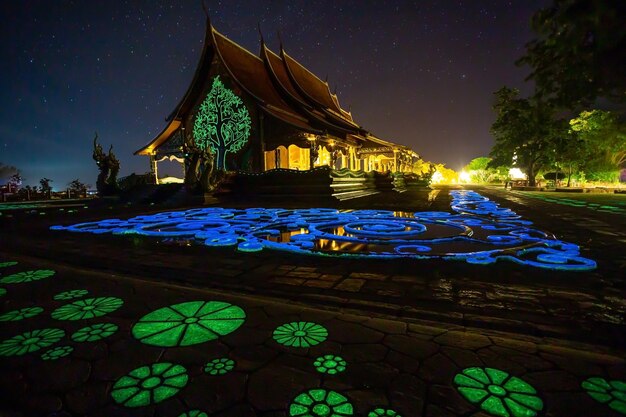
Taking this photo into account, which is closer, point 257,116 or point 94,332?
point 94,332

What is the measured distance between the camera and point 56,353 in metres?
1.81

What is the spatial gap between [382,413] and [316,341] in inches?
26.0

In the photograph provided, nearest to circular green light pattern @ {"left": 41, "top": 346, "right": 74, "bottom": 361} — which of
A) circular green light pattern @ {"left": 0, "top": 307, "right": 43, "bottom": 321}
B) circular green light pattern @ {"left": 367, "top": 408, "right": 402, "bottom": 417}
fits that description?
circular green light pattern @ {"left": 0, "top": 307, "right": 43, "bottom": 321}

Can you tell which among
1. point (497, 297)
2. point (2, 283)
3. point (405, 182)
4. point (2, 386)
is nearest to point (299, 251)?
point (497, 297)

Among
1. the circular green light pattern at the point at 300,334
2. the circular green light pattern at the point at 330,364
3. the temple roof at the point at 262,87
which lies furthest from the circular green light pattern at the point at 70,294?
the temple roof at the point at 262,87

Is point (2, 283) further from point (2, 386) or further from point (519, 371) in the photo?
point (519, 371)

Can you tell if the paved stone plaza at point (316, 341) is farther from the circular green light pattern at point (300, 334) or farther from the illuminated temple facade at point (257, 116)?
the illuminated temple facade at point (257, 116)

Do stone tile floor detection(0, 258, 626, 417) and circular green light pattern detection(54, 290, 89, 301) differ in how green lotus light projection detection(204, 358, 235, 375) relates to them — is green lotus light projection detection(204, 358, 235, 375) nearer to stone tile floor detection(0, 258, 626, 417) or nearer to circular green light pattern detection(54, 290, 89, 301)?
stone tile floor detection(0, 258, 626, 417)

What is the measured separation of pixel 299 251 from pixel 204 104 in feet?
57.1

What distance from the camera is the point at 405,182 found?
23359 millimetres

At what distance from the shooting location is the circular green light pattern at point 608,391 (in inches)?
52.7

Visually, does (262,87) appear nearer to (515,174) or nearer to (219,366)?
(219,366)

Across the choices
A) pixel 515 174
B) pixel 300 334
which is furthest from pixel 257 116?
pixel 515 174

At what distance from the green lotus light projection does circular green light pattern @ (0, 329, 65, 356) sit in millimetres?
1146
